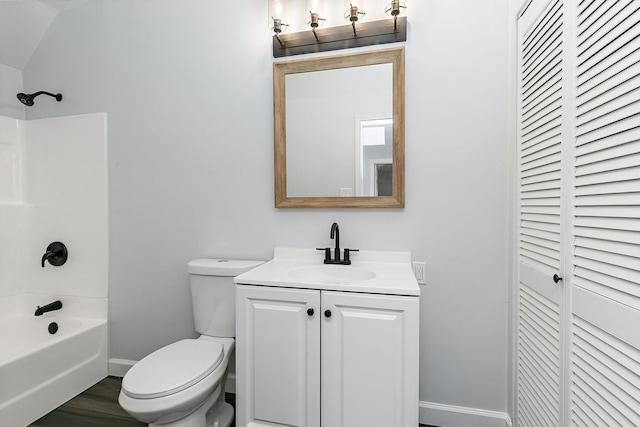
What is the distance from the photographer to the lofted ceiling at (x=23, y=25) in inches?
78.7

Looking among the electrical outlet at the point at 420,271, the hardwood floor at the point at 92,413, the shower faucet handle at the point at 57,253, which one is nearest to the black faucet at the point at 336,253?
the electrical outlet at the point at 420,271

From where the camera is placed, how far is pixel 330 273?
5.36 ft

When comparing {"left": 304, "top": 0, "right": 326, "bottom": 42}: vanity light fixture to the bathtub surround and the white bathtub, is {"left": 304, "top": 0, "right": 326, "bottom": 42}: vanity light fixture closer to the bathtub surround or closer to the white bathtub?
the bathtub surround

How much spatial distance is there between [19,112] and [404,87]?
2.69 meters

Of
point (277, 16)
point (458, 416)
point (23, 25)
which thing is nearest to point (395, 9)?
point (277, 16)

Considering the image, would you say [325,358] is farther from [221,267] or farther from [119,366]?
Answer: [119,366]

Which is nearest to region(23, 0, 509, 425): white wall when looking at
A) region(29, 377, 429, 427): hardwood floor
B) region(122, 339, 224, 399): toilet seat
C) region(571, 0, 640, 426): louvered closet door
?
region(29, 377, 429, 427): hardwood floor

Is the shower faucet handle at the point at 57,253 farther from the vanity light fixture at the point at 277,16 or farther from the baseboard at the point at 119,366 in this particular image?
the vanity light fixture at the point at 277,16

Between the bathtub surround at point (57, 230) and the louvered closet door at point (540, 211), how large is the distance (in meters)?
2.45

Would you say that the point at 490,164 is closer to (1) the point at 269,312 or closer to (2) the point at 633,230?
(2) the point at 633,230

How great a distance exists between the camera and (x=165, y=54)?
6.46 feet

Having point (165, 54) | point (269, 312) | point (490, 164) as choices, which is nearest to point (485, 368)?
point (490, 164)

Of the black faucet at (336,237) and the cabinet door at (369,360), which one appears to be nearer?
the cabinet door at (369,360)

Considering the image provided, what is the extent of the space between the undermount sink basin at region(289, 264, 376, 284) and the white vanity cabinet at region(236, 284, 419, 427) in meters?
0.29
